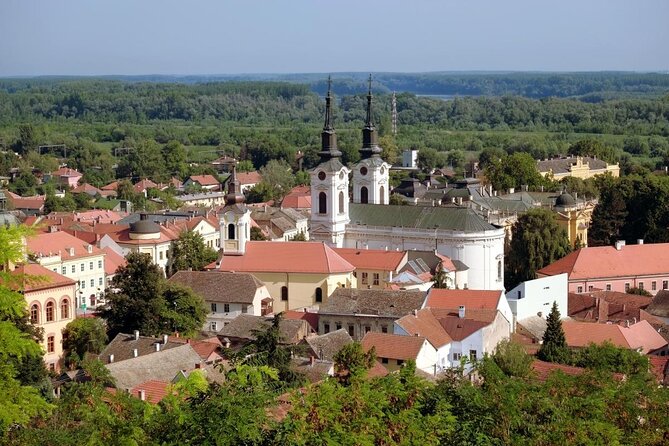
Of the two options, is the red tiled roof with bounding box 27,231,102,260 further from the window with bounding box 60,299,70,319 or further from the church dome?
the church dome

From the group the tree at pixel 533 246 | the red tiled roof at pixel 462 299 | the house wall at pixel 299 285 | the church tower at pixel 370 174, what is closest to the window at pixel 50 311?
the house wall at pixel 299 285

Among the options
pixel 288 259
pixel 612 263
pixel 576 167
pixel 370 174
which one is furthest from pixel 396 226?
pixel 576 167

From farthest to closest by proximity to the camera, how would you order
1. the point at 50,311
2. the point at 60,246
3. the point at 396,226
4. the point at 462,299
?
the point at 396,226 → the point at 60,246 → the point at 462,299 → the point at 50,311

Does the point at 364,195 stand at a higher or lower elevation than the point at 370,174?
lower

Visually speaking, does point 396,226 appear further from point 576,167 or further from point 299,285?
point 576,167

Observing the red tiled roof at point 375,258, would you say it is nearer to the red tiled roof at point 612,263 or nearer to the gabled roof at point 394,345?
the red tiled roof at point 612,263

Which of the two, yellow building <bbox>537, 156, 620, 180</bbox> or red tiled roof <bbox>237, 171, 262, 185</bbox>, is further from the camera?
red tiled roof <bbox>237, 171, 262, 185</bbox>

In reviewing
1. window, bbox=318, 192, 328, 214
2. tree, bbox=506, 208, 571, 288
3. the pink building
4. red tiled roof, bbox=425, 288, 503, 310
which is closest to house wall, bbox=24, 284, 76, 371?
red tiled roof, bbox=425, 288, 503, 310
